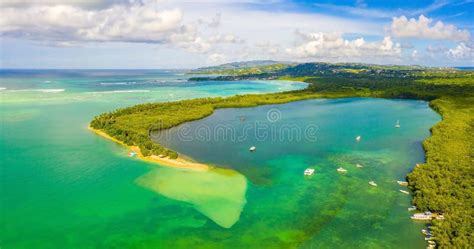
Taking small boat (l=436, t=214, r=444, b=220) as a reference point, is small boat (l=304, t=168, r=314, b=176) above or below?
above

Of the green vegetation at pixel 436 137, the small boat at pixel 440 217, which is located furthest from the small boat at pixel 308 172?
the small boat at pixel 440 217

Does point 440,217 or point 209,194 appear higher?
point 209,194

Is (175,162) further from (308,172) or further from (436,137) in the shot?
(436,137)

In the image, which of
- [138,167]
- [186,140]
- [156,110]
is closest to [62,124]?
[156,110]

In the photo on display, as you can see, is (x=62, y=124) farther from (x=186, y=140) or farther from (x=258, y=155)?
(x=258, y=155)

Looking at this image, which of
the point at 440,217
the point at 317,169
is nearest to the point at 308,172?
the point at 317,169

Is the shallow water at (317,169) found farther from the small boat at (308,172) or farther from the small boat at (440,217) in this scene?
the small boat at (440,217)

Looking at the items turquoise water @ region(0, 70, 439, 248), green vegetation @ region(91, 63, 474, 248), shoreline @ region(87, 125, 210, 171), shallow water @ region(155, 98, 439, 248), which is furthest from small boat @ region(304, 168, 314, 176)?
shoreline @ region(87, 125, 210, 171)

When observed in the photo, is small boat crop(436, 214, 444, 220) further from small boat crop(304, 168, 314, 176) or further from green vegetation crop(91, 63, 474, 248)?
small boat crop(304, 168, 314, 176)
